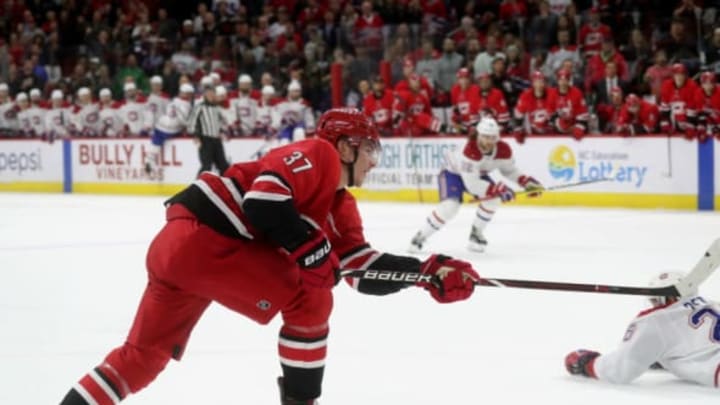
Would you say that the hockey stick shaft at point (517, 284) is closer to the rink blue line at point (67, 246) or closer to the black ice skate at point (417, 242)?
the black ice skate at point (417, 242)

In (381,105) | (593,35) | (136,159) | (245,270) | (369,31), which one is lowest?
(136,159)

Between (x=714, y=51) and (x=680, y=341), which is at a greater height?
(x=714, y=51)

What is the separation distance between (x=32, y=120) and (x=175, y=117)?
3162 mm

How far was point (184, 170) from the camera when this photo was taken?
16.1 metres

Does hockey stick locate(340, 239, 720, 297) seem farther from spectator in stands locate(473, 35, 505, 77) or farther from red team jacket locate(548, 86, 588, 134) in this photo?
spectator in stands locate(473, 35, 505, 77)

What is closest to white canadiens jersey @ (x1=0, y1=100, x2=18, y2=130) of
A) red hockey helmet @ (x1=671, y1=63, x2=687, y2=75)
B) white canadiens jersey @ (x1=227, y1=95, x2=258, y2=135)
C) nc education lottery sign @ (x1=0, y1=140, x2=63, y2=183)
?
nc education lottery sign @ (x1=0, y1=140, x2=63, y2=183)

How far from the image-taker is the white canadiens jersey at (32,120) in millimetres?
18016

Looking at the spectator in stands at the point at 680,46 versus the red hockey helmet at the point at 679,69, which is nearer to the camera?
the red hockey helmet at the point at 679,69

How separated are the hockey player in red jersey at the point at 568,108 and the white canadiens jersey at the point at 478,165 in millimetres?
3361

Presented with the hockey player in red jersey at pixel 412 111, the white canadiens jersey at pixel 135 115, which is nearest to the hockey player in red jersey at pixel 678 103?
the hockey player in red jersey at pixel 412 111

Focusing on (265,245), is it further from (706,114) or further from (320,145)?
(706,114)

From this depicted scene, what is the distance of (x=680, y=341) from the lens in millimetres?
4285

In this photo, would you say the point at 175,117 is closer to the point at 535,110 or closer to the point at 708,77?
the point at 535,110

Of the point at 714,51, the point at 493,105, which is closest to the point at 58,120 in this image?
the point at 493,105
